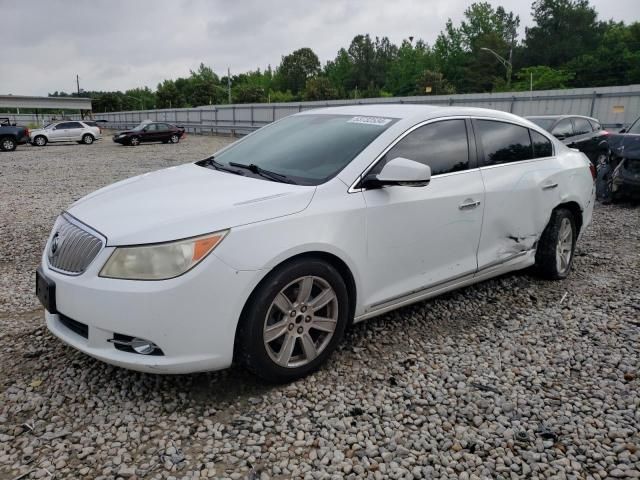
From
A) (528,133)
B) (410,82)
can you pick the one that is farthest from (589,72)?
(528,133)

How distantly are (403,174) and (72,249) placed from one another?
1923 mm

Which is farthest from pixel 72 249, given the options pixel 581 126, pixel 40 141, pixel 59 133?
pixel 59 133

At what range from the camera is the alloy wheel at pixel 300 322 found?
285 cm

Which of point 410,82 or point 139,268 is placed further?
point 410,82

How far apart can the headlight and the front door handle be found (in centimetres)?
189

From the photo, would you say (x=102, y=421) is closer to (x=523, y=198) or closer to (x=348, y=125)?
(x=348, y=125)

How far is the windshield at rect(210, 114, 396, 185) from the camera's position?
10.8 feet

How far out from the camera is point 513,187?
408cm

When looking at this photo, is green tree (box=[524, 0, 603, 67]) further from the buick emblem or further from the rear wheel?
the buick emblem

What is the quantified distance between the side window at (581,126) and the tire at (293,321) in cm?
1020

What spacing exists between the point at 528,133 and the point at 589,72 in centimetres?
6473

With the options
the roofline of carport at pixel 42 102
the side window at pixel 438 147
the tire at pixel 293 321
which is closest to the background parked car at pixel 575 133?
the side window at pixel 438 147

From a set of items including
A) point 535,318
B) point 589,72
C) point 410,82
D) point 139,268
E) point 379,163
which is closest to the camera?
point 139,268

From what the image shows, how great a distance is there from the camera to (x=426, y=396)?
9.64 feet
